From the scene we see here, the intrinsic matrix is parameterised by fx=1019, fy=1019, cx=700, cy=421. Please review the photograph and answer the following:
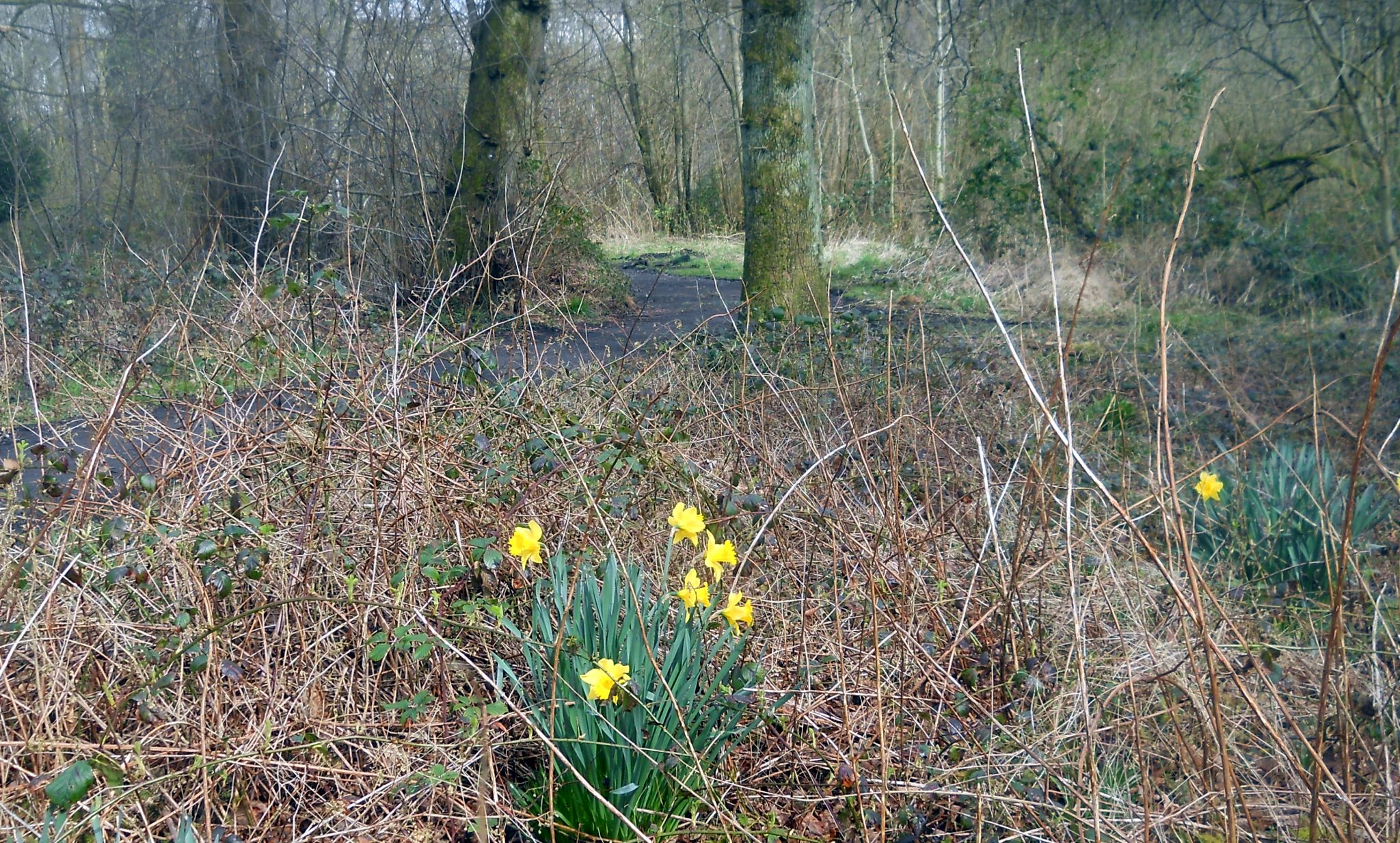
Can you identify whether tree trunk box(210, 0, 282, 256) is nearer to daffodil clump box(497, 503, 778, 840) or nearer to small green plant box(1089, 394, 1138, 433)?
small green plant box(1089, 394, 1138, 433)

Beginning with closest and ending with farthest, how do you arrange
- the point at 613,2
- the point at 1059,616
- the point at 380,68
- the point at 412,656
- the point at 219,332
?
the point at 412,656, the point at 1059,616, the point at 219,332, the point at 380,68, the point at 613,2

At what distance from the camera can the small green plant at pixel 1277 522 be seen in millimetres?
3762

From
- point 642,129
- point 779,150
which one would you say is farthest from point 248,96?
point 642,129

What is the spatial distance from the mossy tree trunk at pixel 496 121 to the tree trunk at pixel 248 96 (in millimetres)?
1778

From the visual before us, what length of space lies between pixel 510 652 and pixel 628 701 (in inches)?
28.4

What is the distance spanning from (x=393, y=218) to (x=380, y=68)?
46.7 inches

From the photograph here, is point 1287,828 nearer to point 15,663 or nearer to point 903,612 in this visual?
point 903,612

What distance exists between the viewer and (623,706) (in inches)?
80.1

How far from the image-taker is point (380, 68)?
8.12 m

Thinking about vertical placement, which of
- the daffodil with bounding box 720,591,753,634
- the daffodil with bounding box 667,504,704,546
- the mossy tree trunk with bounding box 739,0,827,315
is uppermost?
the mossy tree trunk with bounding box 739,0,827,315

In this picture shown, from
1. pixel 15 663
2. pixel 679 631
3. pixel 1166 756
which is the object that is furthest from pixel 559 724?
pixel 1166 756

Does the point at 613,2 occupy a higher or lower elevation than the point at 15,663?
higher

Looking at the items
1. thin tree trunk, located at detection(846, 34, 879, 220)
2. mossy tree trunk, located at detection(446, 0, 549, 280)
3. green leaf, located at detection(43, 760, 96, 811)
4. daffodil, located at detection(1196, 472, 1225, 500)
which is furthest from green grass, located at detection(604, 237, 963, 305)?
green leaf, located at detection(43, 760, 96, 811)

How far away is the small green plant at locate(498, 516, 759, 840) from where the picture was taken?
2172 mm
